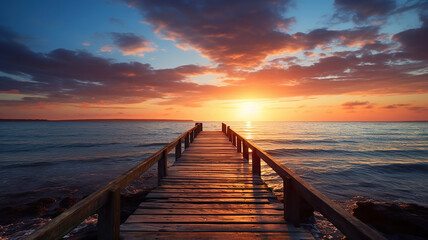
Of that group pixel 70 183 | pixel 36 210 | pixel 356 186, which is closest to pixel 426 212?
pixel 356 186

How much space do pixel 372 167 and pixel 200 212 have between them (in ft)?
59.8

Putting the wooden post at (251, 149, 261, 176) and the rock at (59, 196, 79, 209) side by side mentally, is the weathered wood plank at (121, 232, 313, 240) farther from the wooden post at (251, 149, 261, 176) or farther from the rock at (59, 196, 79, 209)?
the rock at (59, 196, 79, 209)

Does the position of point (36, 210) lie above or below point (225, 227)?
below

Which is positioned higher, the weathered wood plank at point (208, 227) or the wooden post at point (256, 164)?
the wooden post at point (256, 164)

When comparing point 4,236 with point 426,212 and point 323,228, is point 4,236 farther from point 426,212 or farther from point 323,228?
point 426,212

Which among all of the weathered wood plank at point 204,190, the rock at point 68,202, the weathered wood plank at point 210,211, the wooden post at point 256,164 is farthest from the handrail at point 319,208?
the rock at point 68,202

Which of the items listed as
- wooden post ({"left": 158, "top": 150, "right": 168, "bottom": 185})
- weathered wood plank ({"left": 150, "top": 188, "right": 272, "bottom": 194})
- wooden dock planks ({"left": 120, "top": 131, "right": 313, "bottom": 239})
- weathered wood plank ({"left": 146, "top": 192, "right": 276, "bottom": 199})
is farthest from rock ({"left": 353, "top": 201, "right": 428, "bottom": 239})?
wooden post ({"left": 158, "top": 150, "right": 168, "bottom": 185})

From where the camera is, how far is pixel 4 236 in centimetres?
618

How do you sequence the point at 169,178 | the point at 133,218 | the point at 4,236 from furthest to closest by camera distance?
the point at 4,236, the point at 169,178, the point at 133,218

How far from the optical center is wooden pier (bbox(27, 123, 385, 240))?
202cm

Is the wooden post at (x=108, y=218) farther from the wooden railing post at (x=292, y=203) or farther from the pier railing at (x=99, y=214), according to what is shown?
the wooden railing post at (x=292, y=203)

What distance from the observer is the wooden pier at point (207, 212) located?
6.63 ft

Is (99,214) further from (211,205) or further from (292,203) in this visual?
(292,203)

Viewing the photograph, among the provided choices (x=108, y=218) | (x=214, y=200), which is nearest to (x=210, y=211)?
(x=214, y=200)
